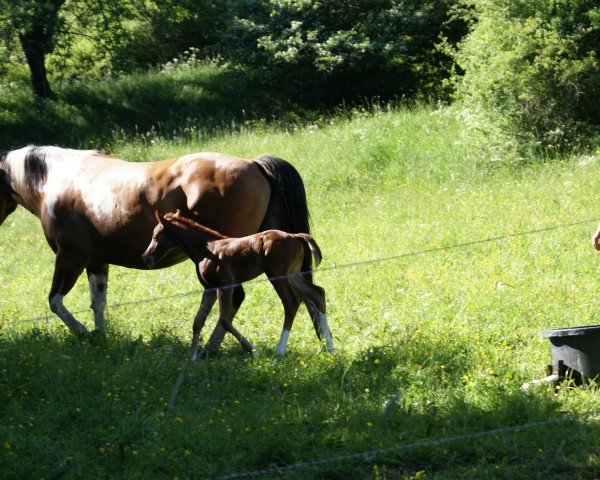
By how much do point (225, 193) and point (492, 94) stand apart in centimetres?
821

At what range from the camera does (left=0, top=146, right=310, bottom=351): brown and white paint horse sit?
854 cm

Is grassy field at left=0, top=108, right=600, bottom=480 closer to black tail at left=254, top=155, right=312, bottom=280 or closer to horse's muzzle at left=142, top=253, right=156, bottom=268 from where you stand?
horse's muzzle at left=142, top=253, right=156, bottom=268

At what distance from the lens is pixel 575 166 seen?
14070 millimetres

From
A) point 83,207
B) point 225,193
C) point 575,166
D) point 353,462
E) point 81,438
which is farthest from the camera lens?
point 575,166

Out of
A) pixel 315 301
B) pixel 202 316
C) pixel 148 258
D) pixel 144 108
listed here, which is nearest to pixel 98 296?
pixel 148 258

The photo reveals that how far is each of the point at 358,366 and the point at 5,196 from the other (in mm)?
4844

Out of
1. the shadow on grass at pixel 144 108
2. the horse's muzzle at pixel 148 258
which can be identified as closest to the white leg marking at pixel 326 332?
the horse's muzzle at pixel 148 258

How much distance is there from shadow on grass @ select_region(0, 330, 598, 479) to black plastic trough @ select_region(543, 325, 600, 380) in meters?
0.51

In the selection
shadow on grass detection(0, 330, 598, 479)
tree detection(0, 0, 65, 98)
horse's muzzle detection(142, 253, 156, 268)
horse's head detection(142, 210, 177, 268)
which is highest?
tree detection(0, 0, 65, 98)

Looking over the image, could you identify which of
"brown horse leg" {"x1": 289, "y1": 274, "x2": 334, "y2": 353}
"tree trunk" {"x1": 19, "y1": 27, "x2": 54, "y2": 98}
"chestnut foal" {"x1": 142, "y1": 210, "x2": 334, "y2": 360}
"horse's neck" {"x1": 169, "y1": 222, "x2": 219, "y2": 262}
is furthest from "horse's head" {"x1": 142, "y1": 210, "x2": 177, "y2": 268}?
"tree trunk" {"x1": 19, "y1": 27, "x2": 54, "y2": 98}

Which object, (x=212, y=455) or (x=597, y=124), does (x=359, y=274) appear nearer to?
(x=212, y=455)

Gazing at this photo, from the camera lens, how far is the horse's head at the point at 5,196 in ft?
32.5

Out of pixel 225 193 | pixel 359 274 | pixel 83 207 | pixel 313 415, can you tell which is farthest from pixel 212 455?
pixel 359 274

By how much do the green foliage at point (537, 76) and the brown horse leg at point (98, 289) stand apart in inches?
315
